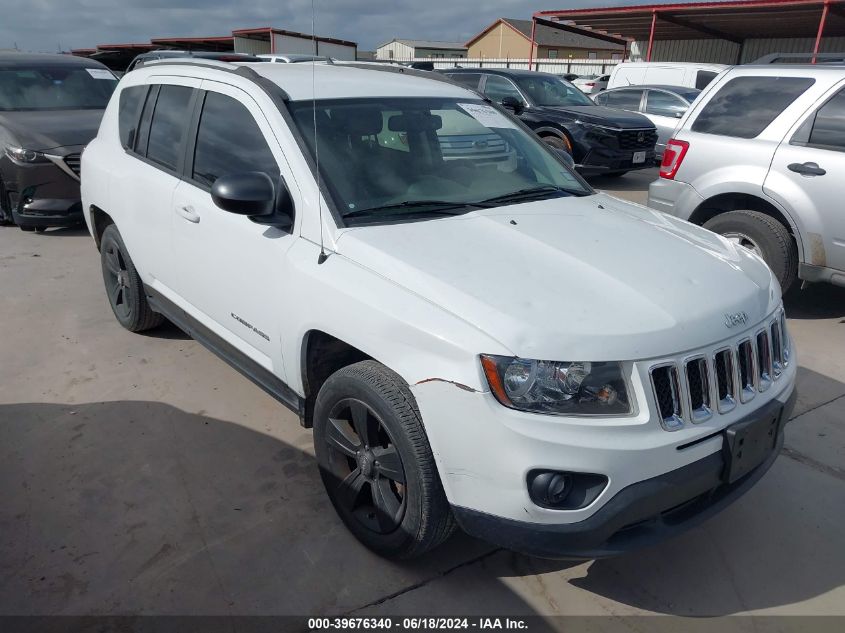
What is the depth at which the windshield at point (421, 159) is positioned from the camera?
2.97 meters

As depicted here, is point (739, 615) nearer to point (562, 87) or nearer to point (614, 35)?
point (562, 87)

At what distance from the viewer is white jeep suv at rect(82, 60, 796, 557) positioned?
2.15m

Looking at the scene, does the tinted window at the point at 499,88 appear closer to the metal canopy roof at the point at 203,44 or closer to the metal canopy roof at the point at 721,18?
the metal canopy roof at the point at 721,18

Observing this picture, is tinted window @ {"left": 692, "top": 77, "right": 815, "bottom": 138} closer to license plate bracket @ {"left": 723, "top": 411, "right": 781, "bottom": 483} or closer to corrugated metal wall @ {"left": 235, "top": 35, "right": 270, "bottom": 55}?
license plate bracket @ {"left": 723, "top": 411, "right": 781, "bottom": 483}

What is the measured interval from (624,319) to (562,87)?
1064cm

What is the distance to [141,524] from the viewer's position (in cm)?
299

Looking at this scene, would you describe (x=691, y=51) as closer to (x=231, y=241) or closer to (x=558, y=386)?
(x=231, y=241)

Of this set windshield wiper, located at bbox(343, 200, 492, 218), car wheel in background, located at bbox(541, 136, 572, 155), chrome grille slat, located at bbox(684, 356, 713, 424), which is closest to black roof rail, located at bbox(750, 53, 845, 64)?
windshield wiper, located at bbox(343, 200, 492, 218)

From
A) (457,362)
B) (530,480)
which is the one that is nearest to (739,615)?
(530,480)

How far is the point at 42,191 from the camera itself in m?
7.39

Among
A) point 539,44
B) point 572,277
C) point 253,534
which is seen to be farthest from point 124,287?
point 539,44

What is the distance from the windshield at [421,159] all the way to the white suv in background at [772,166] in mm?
2342

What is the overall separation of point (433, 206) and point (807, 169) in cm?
350

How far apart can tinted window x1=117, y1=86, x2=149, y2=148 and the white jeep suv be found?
56 cm
